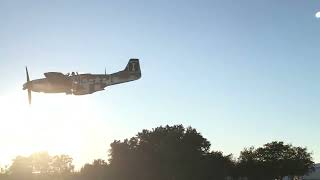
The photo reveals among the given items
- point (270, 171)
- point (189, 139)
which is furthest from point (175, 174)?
point (270, 171)

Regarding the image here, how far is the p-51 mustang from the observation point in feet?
202

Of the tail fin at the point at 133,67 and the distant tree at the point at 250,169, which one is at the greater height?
the tail fin at the point at 133,67

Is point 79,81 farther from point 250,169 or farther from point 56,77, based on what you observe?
point 250,169

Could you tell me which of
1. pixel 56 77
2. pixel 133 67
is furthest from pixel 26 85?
pixel 133 67

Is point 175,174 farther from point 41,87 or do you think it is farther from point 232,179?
point 41,87

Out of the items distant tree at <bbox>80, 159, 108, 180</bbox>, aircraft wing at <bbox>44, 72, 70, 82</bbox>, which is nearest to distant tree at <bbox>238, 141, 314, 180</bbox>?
distant tree at <bbox>80, 159, 108, 180</bbox>

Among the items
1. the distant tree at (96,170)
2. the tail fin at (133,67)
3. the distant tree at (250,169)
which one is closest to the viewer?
the tail fin at (133,67)

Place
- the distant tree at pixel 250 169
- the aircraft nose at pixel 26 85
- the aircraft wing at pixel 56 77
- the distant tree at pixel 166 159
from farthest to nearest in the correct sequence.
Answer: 1. the distant tree at pixel 250 169
2. the distant tree at pixel 166 159
3. the aircraft nose at pixel 26 85
4. the aircraft wing at pixel 56 77

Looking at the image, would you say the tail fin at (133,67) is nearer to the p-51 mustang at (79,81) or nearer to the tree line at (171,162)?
the p-51 mustang at (79,81)

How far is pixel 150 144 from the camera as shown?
482ft

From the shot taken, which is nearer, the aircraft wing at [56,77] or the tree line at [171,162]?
the aircraft wing at [56,77]

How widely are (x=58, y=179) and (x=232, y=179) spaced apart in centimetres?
6591

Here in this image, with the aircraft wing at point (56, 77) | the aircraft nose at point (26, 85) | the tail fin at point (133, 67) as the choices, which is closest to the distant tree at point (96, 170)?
the aircraft nose at point (26, 85)

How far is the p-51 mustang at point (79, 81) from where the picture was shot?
6162 centimetres
